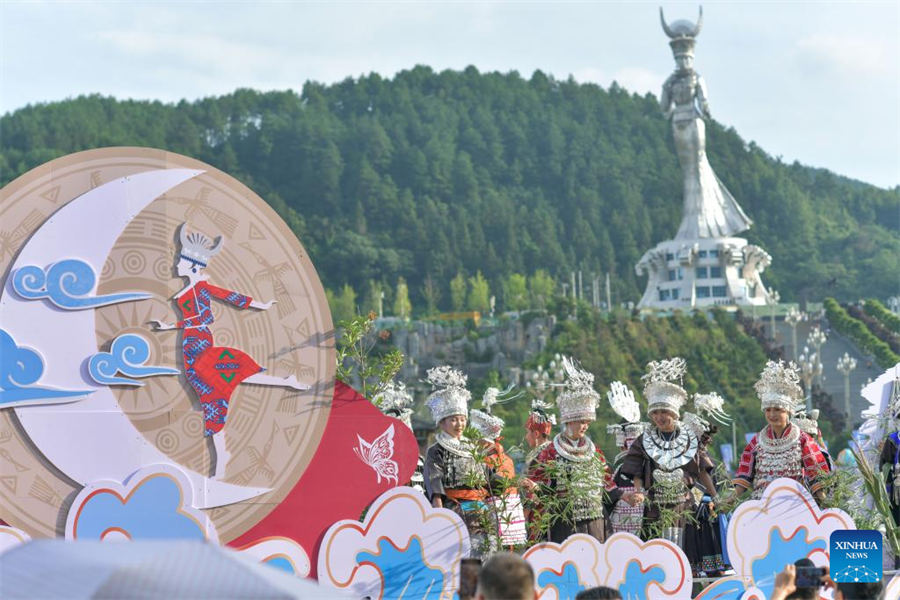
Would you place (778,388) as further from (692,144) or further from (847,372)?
(692,144)

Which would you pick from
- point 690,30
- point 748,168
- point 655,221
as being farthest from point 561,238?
point 690,30

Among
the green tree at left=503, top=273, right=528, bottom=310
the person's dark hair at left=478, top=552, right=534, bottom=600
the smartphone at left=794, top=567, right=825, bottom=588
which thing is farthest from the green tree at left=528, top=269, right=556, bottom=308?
the person's dark hair at left=478, top=552, right=534, bottom=600

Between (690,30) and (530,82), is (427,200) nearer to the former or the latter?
(530,82)

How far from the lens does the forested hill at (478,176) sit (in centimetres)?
10250

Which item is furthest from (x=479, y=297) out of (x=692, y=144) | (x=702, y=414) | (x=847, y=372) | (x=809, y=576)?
(x=809, y=576)

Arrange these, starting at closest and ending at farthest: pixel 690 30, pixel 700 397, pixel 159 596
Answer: pixel 159 596 < pixel 700 397 < pixel 690 30

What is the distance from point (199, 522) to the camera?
26.7 ft

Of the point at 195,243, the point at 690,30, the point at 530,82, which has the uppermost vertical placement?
the point at 530,82

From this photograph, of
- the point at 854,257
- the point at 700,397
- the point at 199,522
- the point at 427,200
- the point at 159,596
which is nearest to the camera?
the point at 159,596

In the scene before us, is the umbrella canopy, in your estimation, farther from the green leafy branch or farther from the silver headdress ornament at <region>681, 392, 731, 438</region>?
the silver headdress ornament at <region>681, 392, 731, 438</region>

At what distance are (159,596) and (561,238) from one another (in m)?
107

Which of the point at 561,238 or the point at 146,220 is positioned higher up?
the point at 561,238

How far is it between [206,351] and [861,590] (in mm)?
3771

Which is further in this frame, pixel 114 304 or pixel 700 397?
pixel 700 397
